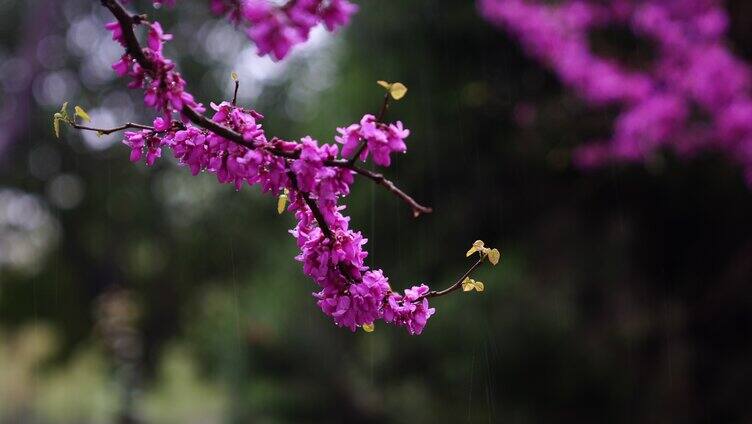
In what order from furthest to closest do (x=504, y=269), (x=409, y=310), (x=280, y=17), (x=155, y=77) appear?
(x=504, y=269) → (x=409, y=310) → (x=155, y=77) → (x=280, y=17)

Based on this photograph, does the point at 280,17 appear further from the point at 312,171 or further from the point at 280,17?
the point at 312,171

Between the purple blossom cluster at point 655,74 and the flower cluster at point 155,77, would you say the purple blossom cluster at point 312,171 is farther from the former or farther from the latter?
the purple blossom cluster at point 655,74

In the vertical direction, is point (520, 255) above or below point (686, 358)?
above

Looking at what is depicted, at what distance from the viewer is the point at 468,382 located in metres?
4.82

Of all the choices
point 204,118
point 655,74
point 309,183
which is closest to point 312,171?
point 309,183

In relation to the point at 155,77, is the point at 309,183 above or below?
below

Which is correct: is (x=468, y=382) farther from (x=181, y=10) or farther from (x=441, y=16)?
(x=181, y=10)

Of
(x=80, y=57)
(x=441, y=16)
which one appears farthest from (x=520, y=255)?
(x=80, y=57)

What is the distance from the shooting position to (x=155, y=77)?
1.25m

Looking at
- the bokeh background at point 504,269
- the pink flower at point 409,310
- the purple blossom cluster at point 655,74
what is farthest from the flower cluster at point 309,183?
the purple blossom cluster at point 655,74

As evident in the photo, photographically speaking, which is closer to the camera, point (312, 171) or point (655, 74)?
point (312, 171)

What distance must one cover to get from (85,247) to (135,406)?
219 centimetres

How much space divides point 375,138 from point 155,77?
1.26 ft

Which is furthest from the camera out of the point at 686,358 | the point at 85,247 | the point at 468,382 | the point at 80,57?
the point at 85,247
